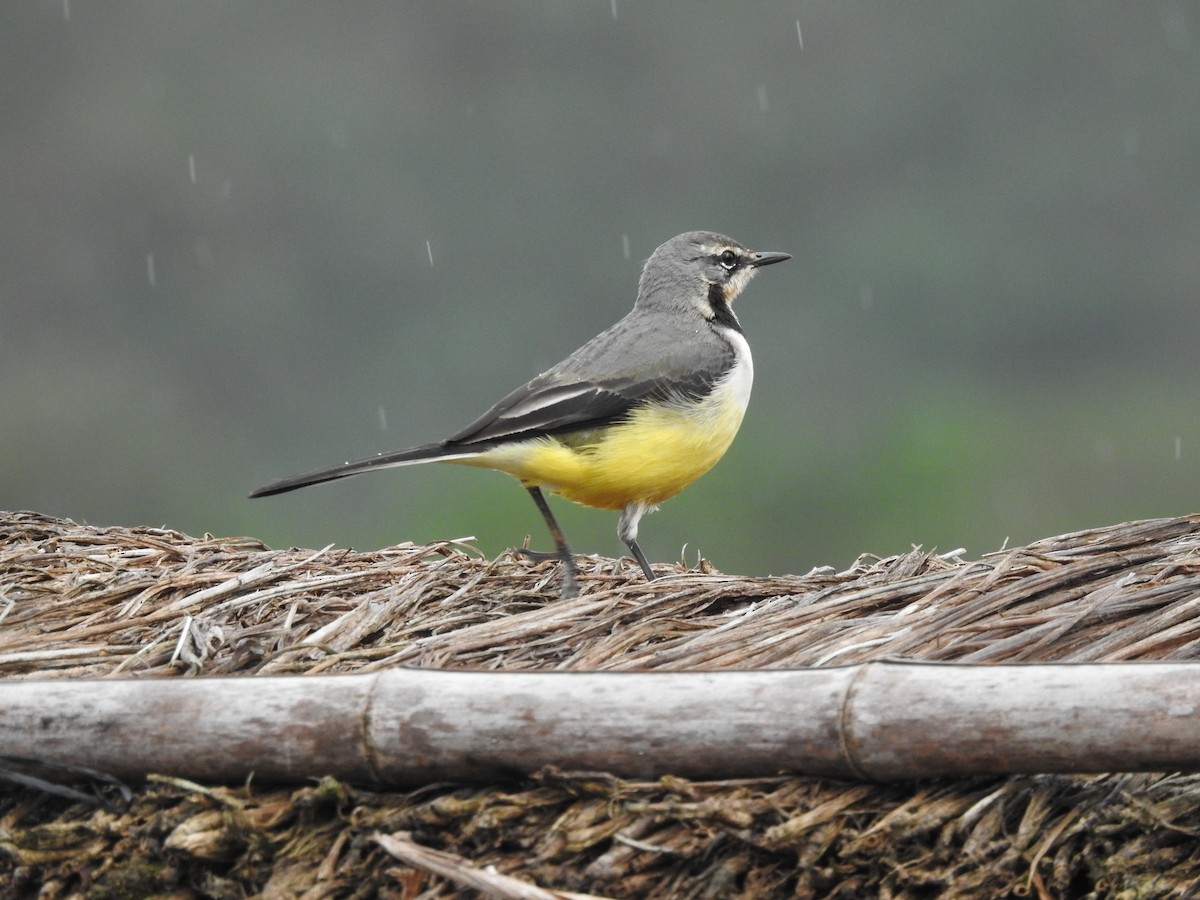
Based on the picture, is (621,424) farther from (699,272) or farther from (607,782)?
(607,782)

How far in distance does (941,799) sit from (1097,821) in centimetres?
31

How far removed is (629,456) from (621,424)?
0.46ft

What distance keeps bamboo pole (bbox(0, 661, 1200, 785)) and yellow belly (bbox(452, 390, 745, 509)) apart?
2619mm

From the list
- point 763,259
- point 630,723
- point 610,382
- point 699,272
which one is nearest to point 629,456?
point 610,382

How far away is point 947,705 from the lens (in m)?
2.90

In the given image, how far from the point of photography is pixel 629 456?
19.5ft

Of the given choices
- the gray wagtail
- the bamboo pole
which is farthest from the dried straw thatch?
the gray wagtail

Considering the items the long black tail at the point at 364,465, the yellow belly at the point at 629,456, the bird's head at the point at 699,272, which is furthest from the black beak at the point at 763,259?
the long black tail at the point at 364,465

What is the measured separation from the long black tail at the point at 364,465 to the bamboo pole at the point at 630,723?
160cm

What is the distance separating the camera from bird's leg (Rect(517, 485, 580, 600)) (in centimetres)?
485

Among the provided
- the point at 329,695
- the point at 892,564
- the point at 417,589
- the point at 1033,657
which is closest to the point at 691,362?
the point at 892,564

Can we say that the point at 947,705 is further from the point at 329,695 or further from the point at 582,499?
the point at 582,499

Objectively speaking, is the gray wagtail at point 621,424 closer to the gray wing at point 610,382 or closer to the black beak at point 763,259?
the gray wing at point 610,382

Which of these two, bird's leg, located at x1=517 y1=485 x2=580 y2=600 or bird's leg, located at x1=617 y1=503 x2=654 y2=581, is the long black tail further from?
bird's leg, located at x1=617 y1=503 x2=654 y2=581
